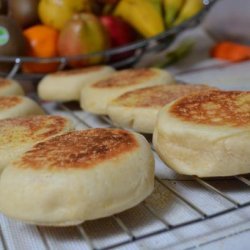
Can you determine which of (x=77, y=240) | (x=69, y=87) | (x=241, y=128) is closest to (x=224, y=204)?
(x=241, y=128)

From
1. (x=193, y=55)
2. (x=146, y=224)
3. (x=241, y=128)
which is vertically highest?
(x=241, y=128)

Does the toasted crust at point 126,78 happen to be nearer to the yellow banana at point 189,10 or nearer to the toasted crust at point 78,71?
the toasted crust at point 78,71

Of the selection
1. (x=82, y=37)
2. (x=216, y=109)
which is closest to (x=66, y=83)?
(x=82, y=37)

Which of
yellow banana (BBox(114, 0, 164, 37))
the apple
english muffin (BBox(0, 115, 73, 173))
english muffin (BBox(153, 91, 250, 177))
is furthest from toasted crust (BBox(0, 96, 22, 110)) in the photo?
yellow banana (BBox(114, 0, 164, 37))

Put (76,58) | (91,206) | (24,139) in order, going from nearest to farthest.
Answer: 1. (91,206)
2. (24,139)
3. (76,58)

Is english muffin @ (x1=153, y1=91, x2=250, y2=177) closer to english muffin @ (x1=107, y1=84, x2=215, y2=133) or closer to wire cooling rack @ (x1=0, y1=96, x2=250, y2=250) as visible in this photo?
wire cooling rack @ (x1=0, y1=96, x2=250, y2=250)

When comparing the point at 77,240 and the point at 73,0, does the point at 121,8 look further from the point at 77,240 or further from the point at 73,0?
the point at 77,240

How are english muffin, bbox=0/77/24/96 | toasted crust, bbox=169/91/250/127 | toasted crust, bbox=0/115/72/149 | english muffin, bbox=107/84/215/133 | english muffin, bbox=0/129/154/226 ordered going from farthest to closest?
english muffin, bbox=0/77/24/96, english muffin, bbox=107/84/215/133, toasted crust, bbox=0/115/72/149, toasted crust, bbox=169/91/250/127, english muffin, bbox=0/129/154/226

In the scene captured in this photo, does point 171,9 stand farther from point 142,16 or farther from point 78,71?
point 78,71
